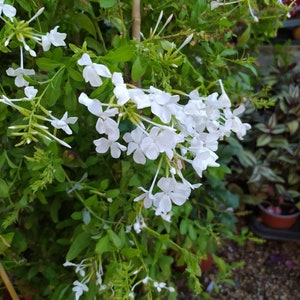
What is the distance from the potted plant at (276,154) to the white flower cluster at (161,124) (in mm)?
1103

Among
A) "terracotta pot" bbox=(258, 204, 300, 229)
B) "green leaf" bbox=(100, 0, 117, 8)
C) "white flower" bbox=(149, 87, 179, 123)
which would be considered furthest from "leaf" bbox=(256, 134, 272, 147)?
"white flower" bbox=(149, 87, 179, 123)

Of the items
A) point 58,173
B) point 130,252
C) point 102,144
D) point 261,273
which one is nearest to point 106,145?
point 102,144

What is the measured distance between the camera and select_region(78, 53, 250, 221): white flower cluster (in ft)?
1.97

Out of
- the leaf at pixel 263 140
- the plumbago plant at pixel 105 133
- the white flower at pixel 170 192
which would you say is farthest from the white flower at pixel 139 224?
the leaf at pixel 263 140

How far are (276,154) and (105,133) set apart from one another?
131cm

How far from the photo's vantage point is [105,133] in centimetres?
65

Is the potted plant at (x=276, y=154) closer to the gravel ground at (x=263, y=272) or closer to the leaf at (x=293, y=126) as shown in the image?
the leaf at (x=293, y=126)

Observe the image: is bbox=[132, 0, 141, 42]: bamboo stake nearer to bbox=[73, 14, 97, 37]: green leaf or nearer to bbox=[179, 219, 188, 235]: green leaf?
bbox=[73, 14, 97, 37]: green leaf

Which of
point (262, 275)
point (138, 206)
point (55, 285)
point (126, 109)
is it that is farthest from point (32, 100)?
point (262, 275)

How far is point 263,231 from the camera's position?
1908mm

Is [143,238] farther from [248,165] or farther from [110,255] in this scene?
[248,165]

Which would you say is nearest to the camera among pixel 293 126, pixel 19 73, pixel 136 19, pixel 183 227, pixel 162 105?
pixel 162 105

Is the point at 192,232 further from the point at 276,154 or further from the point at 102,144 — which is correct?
the point at 276,154

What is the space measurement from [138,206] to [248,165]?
3.22 feet
